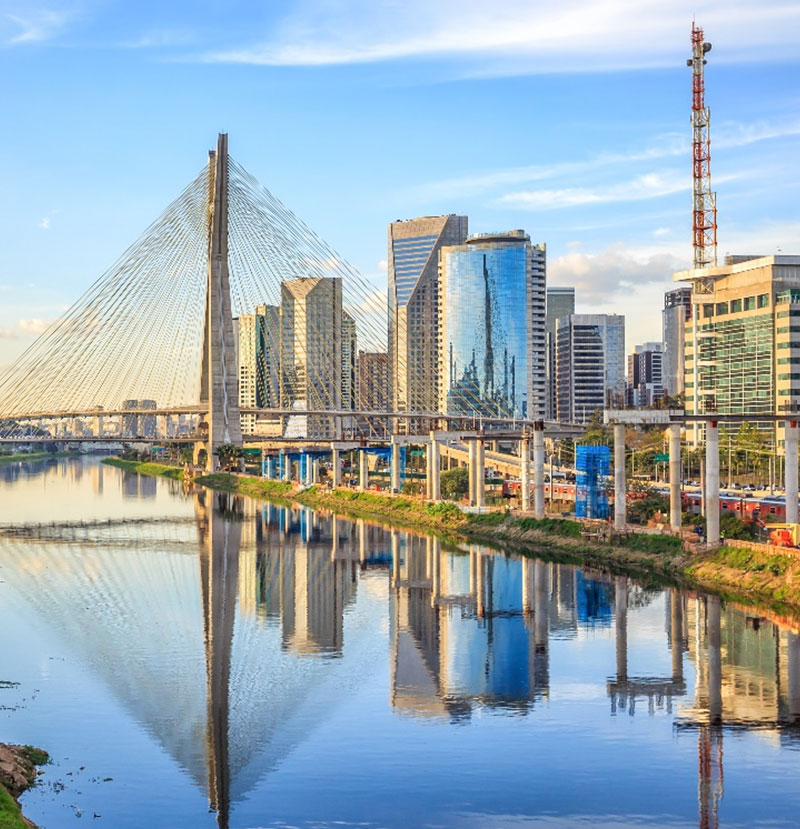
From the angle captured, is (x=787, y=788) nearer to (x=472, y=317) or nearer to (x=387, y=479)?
(x=387, y=479)

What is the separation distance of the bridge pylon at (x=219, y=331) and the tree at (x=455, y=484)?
16.8m

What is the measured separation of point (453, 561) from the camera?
48062 mm

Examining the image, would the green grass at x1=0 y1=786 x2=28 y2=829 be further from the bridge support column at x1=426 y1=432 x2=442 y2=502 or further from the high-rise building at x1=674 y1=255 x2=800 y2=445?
the high-rise building at x1=674 y1=255 x2=800 y2=445

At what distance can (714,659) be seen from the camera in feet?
94.3

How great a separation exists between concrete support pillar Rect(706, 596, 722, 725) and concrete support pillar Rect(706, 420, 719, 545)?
169 inches

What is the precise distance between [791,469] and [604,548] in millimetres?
7941

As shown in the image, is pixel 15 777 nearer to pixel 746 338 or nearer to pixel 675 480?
pixel 675 480

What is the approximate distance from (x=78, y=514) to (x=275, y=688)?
51.5 metres

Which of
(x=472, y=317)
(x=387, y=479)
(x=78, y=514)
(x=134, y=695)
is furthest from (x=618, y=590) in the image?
(x=472, y=317)

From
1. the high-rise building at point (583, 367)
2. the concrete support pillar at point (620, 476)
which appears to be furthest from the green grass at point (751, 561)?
the high-rise building at point (583, 367)

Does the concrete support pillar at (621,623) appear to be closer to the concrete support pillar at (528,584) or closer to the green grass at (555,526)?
the concrete support pillar at (528,584)

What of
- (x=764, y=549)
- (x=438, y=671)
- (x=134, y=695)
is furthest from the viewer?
(x=764, y=549)

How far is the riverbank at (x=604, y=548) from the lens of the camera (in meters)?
35.7

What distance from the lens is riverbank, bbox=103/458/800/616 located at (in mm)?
35688
